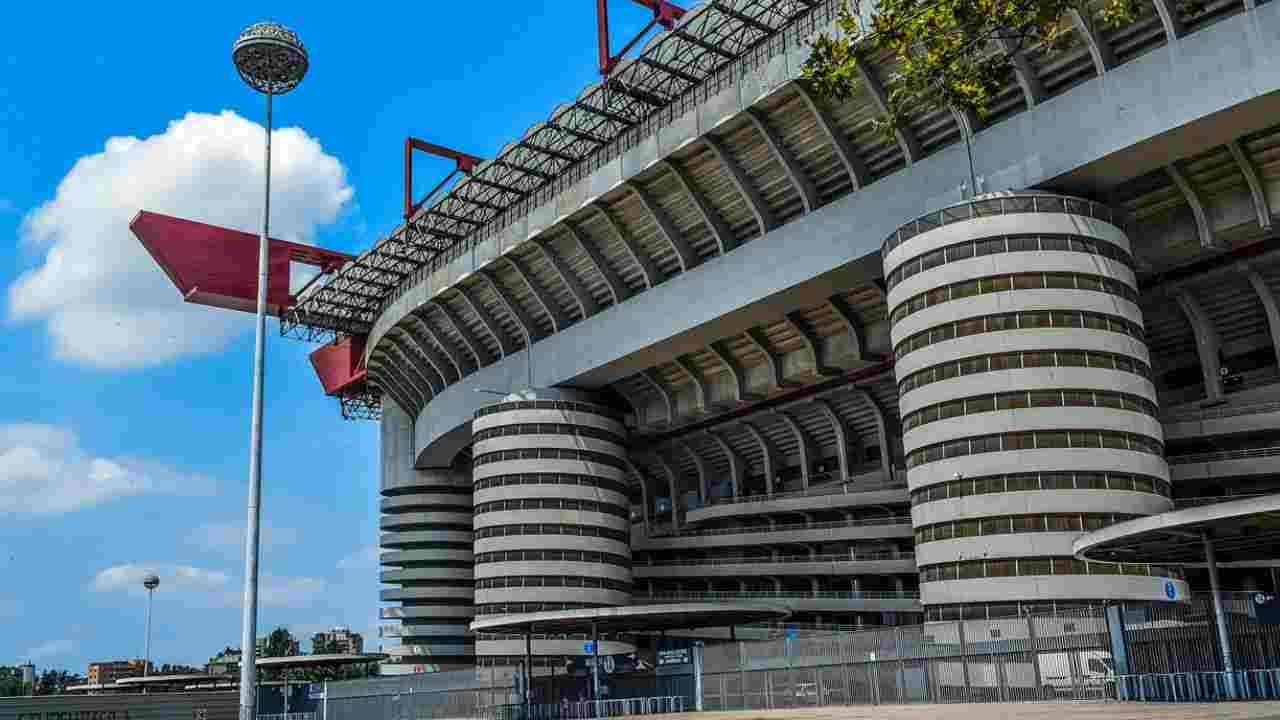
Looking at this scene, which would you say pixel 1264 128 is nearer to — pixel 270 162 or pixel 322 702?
pixel 270 162

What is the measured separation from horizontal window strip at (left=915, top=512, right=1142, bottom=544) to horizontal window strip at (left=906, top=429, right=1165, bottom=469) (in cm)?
276

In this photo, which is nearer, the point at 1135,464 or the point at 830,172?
the point at 1135,464

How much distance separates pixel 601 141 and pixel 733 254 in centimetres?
1035

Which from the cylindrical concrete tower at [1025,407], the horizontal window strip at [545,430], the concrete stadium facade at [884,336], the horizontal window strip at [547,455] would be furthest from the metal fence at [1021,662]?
the horizontal window strip at [545,430]

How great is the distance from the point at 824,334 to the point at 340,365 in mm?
52425

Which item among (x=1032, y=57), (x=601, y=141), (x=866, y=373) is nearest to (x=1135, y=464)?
(x=1032, y=57)

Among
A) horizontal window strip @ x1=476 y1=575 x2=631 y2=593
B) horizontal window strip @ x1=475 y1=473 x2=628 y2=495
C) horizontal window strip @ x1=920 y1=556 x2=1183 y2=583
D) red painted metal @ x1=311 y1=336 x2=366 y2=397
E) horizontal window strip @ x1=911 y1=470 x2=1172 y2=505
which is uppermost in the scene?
red painted metal @ x1=311 y1=336 x2=366 y2=397

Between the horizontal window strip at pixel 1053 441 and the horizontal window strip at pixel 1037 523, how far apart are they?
2.76 meters

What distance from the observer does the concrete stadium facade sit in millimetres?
48062

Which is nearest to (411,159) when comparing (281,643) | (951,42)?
(951,42)

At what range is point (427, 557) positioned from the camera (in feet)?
322

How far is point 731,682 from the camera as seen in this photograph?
43594 millimetres

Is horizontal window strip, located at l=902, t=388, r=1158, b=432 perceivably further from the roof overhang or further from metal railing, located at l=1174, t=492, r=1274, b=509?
the roof overhang

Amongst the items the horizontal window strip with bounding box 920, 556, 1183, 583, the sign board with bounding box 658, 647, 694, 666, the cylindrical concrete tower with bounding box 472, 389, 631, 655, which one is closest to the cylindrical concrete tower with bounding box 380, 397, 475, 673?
the cylindrical concrete tower with bounding box 472, 389, 631, 655
